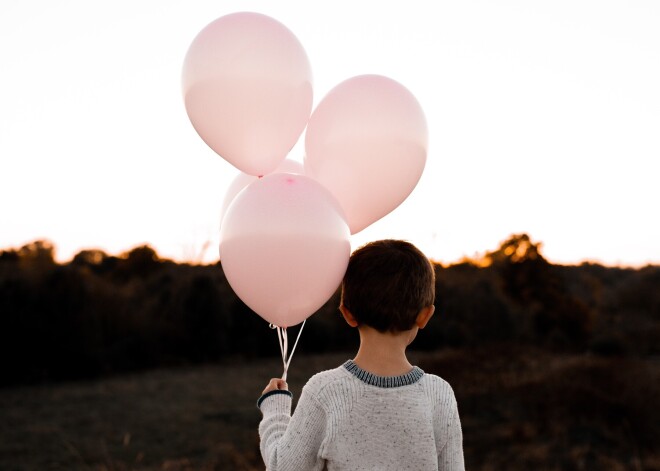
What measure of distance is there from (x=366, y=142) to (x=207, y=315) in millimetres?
15111

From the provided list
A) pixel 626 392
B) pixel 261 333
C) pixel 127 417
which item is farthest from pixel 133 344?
pixel 626 392

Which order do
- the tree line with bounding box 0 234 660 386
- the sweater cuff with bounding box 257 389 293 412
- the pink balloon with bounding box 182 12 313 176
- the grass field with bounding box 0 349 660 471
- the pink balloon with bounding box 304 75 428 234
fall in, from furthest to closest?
the tree line with bounding box 0 234 660 386 < the grass field with bounding box 0 349 660 471 < the pink balloon with bounding box 304 75 428 234 < the pink balloon with bounding box 182 12 313 176 < the sweater cuff with bounding box 257 389 293 412

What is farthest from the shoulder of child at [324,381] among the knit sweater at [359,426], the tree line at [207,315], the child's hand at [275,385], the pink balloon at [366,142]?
the tree line at [207,315]

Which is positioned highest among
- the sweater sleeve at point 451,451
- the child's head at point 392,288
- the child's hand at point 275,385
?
the child's head at point 392,288

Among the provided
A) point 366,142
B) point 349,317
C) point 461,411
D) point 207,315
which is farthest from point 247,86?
point 207,315

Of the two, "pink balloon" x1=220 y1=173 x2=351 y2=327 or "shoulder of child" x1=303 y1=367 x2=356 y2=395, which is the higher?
"pink balloon" x1=220 y1=173 x2=351 y2=327

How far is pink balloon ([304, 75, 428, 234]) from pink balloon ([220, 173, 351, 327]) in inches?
10.2

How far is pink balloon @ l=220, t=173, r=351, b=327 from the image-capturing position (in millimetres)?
1554

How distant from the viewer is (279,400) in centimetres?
156

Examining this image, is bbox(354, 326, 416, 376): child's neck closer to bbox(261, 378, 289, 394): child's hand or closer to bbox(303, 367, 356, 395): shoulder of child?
bbox(303, 367, 356, 395): shoulder of child

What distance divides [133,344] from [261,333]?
3.65m

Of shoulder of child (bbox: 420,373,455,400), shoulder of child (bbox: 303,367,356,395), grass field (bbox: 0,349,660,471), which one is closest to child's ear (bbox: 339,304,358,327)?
shoulder of child (bbox: 303,367,356,395)

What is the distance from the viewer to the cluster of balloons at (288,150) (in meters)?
1.57

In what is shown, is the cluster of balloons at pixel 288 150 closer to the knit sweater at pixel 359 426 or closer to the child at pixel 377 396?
the child at pixel 377 396
